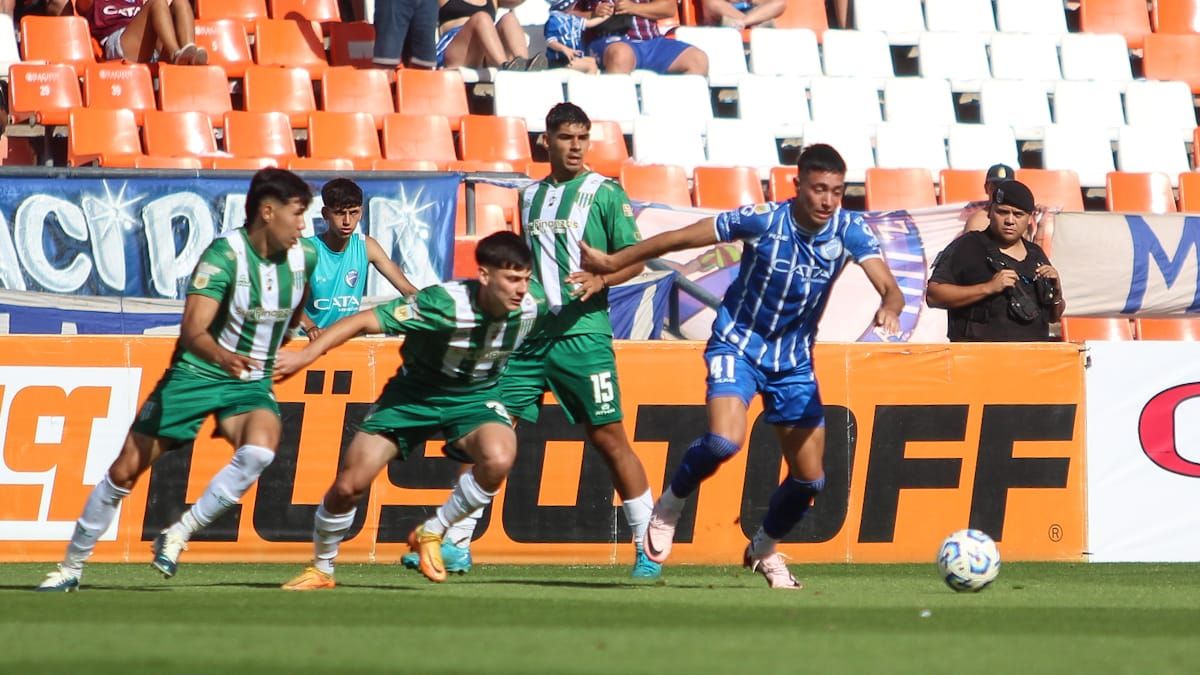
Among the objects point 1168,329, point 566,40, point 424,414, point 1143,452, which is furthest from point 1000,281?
point 566,40

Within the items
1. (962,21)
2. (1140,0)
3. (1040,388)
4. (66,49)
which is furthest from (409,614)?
(1140,0)

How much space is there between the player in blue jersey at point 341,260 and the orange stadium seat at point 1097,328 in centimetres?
633

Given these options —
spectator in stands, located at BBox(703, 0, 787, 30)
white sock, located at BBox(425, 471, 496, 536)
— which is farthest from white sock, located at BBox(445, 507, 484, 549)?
spectator in stands, located at BBox(703, 0, 787, 30)

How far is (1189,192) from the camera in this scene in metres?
16.8

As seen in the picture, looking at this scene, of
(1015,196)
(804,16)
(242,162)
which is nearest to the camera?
(1015,196)

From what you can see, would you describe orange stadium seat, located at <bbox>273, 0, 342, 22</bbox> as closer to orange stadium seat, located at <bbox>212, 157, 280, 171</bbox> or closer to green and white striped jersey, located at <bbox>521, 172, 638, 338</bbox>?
orange stadium seat, located at <bbox>212, 157, 280, 171</bbox>

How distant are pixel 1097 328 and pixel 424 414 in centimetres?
826

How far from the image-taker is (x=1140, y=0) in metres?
20.5

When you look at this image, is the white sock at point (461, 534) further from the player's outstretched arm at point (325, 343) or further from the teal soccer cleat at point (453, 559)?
the player's outstretched arm at point (325, 343)

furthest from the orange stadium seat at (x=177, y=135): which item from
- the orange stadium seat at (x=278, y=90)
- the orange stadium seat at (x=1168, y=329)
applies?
the orange stadium seat at (x=1168, y=329)

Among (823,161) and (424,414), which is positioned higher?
(823,161)

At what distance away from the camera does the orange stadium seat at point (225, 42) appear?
1650 cm

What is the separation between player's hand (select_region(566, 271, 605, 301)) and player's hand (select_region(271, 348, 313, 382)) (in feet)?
4.99

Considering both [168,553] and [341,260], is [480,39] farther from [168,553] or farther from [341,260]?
[168,553]
